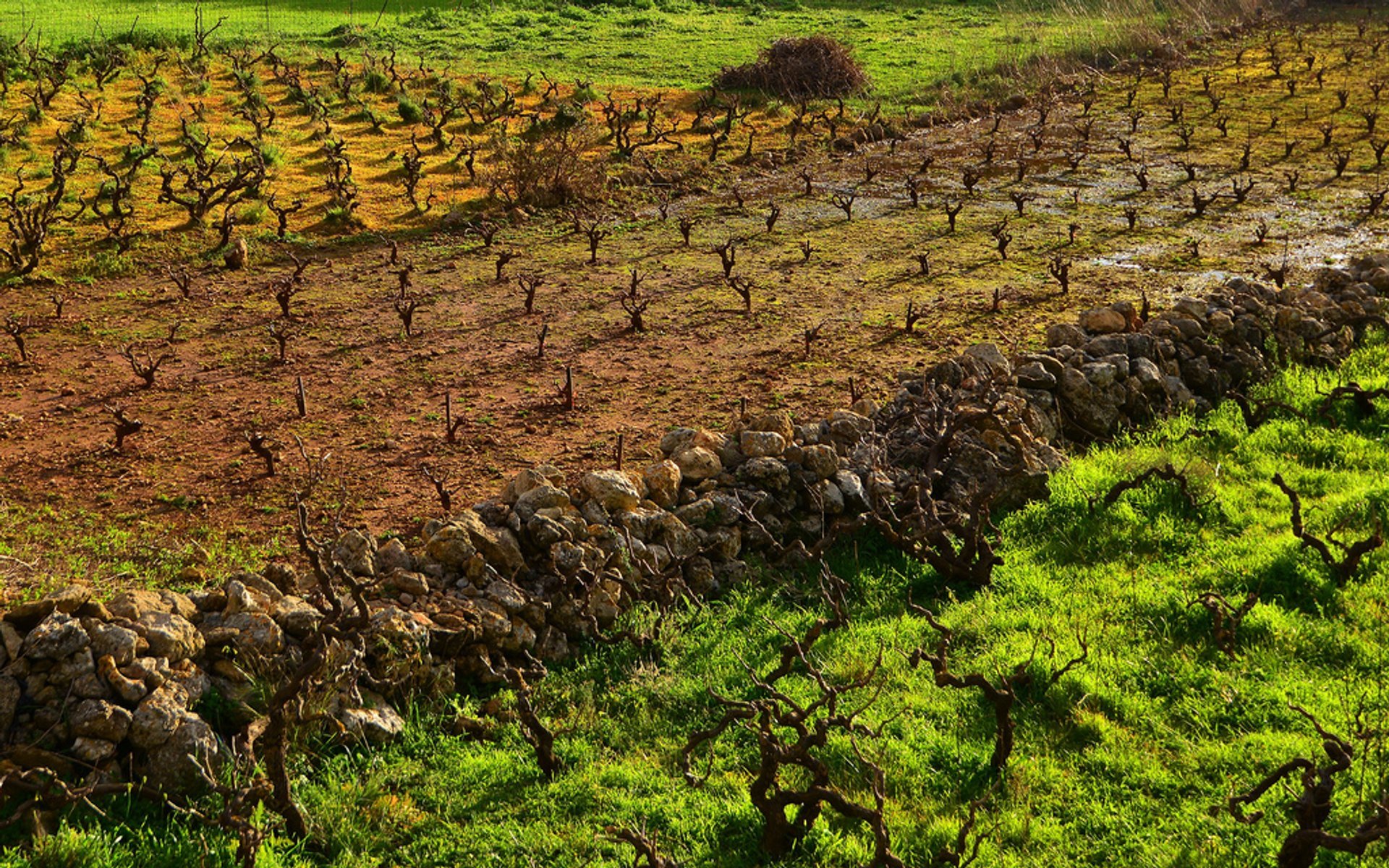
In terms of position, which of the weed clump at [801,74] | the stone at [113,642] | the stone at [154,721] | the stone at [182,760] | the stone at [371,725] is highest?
the weed clump at [801,74]

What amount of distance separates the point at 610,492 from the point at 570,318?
4.60m

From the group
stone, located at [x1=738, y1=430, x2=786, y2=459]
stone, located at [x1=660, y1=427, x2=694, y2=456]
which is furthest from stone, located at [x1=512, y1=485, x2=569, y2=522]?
stone, located at [x1=738, y1=430, x2=786, y2=459]

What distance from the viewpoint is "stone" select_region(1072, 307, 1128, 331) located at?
9.04m

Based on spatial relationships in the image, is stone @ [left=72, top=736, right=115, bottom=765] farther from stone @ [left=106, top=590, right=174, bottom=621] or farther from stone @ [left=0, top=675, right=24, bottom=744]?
stone @ [left=106, top=590, right=174, bottom=621]

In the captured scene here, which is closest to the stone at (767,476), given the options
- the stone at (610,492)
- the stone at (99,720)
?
the stone at (610,492)

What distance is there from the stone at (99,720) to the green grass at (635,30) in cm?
1997

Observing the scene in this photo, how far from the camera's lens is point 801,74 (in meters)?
22.3

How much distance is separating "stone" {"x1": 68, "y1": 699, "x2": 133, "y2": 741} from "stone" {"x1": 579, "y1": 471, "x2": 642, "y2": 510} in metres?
2.75

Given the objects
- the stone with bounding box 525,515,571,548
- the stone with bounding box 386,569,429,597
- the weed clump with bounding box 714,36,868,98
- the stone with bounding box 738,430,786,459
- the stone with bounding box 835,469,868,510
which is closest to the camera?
the stone with bounding box 386,569,429,597

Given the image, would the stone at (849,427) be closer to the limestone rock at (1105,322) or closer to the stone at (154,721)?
the limestone rock at (1105,322)

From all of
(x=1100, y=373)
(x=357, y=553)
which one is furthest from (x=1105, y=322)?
(x=357, y=553)

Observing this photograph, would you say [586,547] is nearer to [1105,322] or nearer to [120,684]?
[120,684]

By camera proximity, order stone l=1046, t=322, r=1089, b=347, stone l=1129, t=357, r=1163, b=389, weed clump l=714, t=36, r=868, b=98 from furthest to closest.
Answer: weed clump l=714, t=36, r=868, b=98 < stone l=1046, t=322, r=1089, b=347 < stone l=1129, t=357, r=1163, b=389

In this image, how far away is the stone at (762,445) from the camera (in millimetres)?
7035
